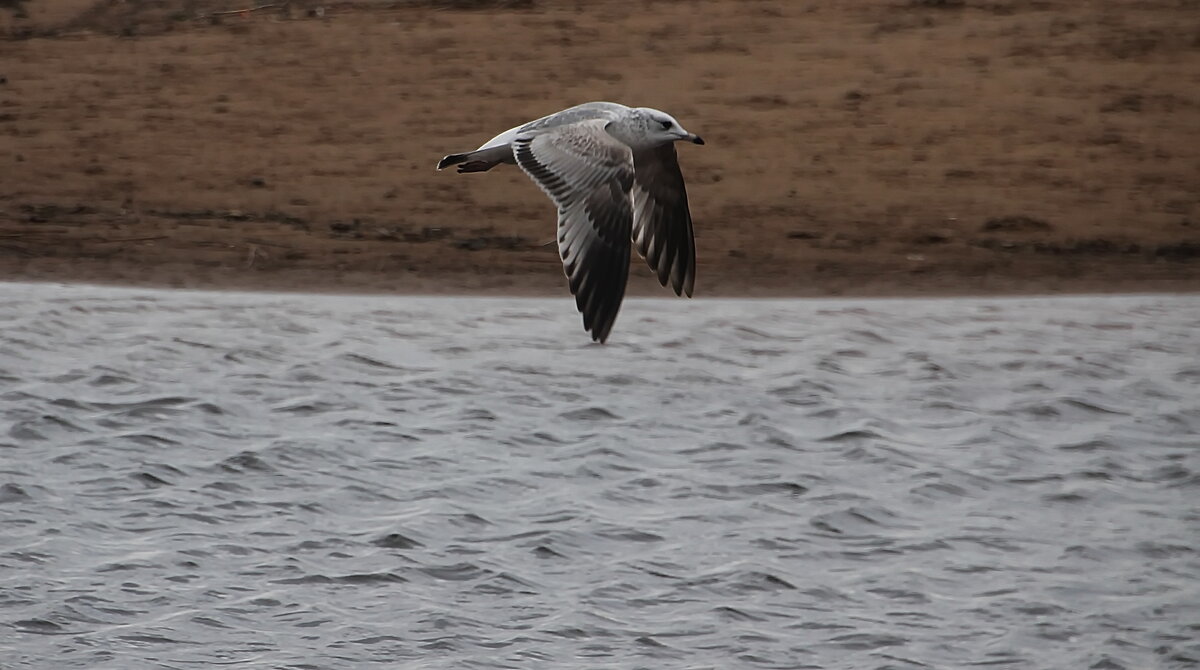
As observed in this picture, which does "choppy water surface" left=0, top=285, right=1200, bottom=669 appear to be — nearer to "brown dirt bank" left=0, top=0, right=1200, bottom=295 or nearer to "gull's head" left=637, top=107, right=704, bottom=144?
"brown dirt bank" left=0, top=0, right=1200, bottom=295

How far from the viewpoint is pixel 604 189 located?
503 centimetres

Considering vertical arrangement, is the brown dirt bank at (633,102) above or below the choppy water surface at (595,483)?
above

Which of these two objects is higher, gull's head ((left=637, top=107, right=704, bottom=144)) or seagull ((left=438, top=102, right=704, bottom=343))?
gull's head ((left=637, top=107, right=704, bottom=144))

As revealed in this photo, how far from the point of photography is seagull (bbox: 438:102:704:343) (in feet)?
16.2

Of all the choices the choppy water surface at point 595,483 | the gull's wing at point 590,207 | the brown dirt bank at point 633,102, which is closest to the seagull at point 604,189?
the gull's wing at point 590,207

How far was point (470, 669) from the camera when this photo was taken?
202 inches

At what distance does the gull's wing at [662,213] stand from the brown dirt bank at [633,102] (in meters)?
3.41

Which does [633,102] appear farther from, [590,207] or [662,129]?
[590,207]

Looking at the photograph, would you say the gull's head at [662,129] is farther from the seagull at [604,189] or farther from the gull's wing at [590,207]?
the gull's wing at [590,207]

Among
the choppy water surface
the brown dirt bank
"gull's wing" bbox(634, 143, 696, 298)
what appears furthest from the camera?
the brown dirt bank

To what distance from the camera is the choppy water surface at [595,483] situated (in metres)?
5.42

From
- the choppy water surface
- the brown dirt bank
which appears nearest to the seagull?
the choppy water surface

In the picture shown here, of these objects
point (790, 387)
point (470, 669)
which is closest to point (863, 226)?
point (790, 387)

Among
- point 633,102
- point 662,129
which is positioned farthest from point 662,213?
point 633,102
